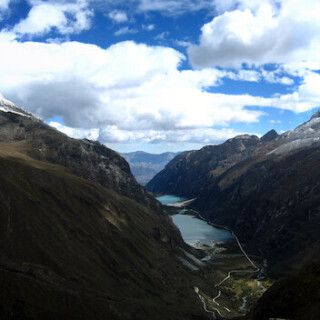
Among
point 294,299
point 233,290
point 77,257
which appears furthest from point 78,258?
point 233,290

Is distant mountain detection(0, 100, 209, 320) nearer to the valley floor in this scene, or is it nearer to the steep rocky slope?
the valley floor

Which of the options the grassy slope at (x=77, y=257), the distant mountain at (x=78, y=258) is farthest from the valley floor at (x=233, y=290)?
the grassy slope at (x=77, y=257)

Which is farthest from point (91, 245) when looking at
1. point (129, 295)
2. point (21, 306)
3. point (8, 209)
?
point (21, 306)

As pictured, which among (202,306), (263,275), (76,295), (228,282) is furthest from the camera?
(263,275)

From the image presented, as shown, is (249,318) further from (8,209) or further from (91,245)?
(8,209)

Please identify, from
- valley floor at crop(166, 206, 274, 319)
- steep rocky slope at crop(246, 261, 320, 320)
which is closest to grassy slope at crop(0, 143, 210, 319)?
valley floor at crop(166, 206, 274, 319)

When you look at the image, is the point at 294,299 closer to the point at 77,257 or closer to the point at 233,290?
the point at 77,257
